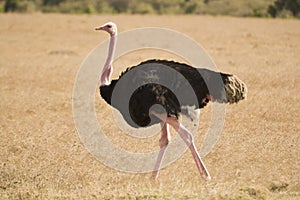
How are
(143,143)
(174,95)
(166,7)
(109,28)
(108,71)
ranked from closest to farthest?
(174,95)
(108,71)
(109,28)
(143,143)
(166,7)

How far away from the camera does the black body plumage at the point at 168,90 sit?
6.12 metres

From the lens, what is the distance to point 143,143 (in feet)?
25.4

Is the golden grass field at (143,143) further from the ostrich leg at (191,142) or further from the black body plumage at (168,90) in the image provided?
the black body plumage at (168,90)

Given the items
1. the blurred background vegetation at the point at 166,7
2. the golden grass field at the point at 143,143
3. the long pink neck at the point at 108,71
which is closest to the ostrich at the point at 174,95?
the long pink neck at the point at 108,71

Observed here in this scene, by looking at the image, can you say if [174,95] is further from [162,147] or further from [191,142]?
[162,147]

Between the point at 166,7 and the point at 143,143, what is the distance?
25.9 m

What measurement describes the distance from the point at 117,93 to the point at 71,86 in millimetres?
5317

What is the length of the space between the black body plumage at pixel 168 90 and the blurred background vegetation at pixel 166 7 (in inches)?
823

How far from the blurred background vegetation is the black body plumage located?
20.9 meters

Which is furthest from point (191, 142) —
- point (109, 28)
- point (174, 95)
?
point (109, 28)

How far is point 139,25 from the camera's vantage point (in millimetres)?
21844

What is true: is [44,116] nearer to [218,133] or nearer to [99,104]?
[99,104]

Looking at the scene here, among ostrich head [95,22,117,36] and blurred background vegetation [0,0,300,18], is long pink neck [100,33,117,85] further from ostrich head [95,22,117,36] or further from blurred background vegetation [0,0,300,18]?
blurred background vegetation [0,0,300,18]

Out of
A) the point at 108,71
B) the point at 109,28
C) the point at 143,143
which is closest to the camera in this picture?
the point at 108,71
